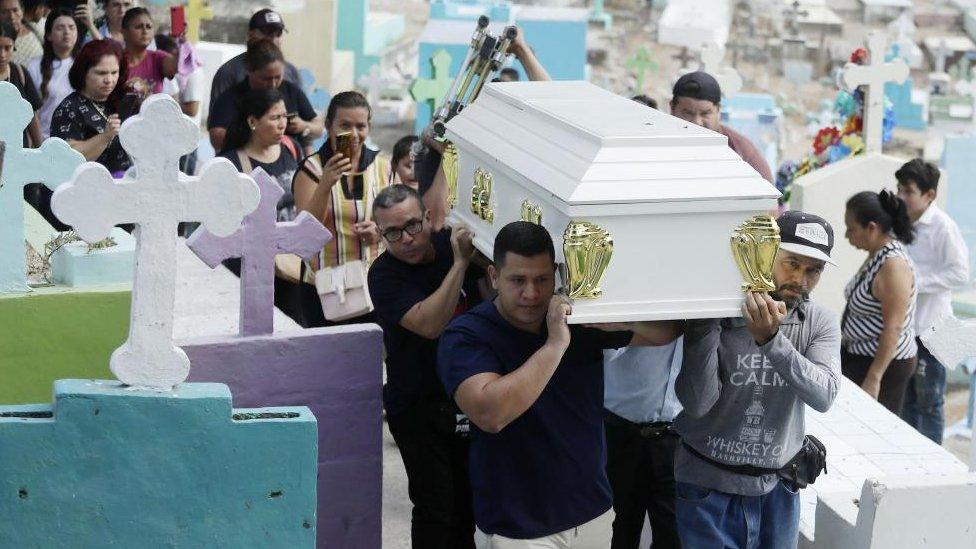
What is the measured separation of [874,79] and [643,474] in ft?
19.3

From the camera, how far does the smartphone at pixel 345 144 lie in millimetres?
6035

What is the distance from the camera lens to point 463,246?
186 inches

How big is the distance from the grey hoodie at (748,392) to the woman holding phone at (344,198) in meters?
2.02

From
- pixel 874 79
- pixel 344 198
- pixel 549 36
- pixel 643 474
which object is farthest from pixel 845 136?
pixel 643 474

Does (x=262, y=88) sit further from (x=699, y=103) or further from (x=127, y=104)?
(x=699, y=103)

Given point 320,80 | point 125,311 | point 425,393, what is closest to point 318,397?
point 425,393

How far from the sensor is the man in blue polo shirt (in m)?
4.02

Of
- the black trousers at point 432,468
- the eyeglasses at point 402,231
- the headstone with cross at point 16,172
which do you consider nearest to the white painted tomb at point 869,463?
the black trousers at point 432,468

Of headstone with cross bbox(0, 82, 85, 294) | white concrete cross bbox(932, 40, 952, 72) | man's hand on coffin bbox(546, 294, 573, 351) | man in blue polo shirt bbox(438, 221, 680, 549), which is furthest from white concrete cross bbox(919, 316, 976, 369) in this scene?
white concrete cross bbox(932, 40, 952, 72)

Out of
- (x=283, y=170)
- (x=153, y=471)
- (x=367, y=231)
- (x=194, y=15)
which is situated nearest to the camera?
(x=153, y=471)

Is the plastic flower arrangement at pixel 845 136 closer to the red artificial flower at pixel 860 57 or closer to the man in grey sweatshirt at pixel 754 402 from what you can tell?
the red artificial flower at pixel 860 57

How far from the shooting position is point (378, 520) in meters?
4.88

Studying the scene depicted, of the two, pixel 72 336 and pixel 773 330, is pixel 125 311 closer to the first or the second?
pixel 72 336

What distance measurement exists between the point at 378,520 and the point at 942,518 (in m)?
1.71
